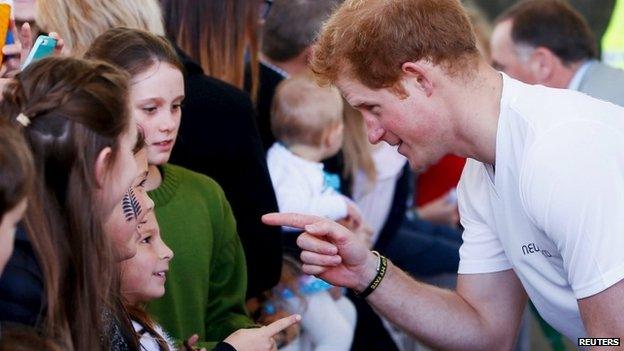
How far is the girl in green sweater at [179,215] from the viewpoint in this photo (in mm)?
2889

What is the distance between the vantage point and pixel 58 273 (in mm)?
2129

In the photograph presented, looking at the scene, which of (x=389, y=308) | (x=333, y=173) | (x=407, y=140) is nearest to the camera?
(x=407, y=140)

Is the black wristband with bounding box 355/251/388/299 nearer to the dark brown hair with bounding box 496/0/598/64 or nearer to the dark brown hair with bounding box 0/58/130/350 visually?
the dark brown hair with bounding box 0/58/130/350

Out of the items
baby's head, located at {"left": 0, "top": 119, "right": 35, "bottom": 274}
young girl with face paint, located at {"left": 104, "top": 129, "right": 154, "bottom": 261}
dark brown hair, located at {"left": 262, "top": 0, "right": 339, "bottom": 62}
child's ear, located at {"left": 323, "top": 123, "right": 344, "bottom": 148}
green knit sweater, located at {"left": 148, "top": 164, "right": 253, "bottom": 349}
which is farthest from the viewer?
dark brown hair, located at {"left": 262, "top": 0, "right": 339, "bottom": 62}

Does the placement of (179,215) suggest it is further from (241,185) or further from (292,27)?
(292,27)

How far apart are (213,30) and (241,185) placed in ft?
2.00

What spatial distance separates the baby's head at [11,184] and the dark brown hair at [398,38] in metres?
Result: 1.08

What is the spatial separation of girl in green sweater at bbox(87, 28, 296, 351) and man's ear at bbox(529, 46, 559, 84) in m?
2.51

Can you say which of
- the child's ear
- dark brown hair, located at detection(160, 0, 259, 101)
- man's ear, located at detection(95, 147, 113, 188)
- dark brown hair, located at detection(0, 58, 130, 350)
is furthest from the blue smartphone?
the child's ear

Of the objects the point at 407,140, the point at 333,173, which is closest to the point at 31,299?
the point at 407,140

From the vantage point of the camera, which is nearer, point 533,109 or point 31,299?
point 31,299

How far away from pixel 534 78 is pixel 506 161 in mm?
2582

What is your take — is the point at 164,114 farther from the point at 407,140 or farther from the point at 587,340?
the point at 587,340

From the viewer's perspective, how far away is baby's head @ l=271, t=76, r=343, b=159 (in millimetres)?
4148
